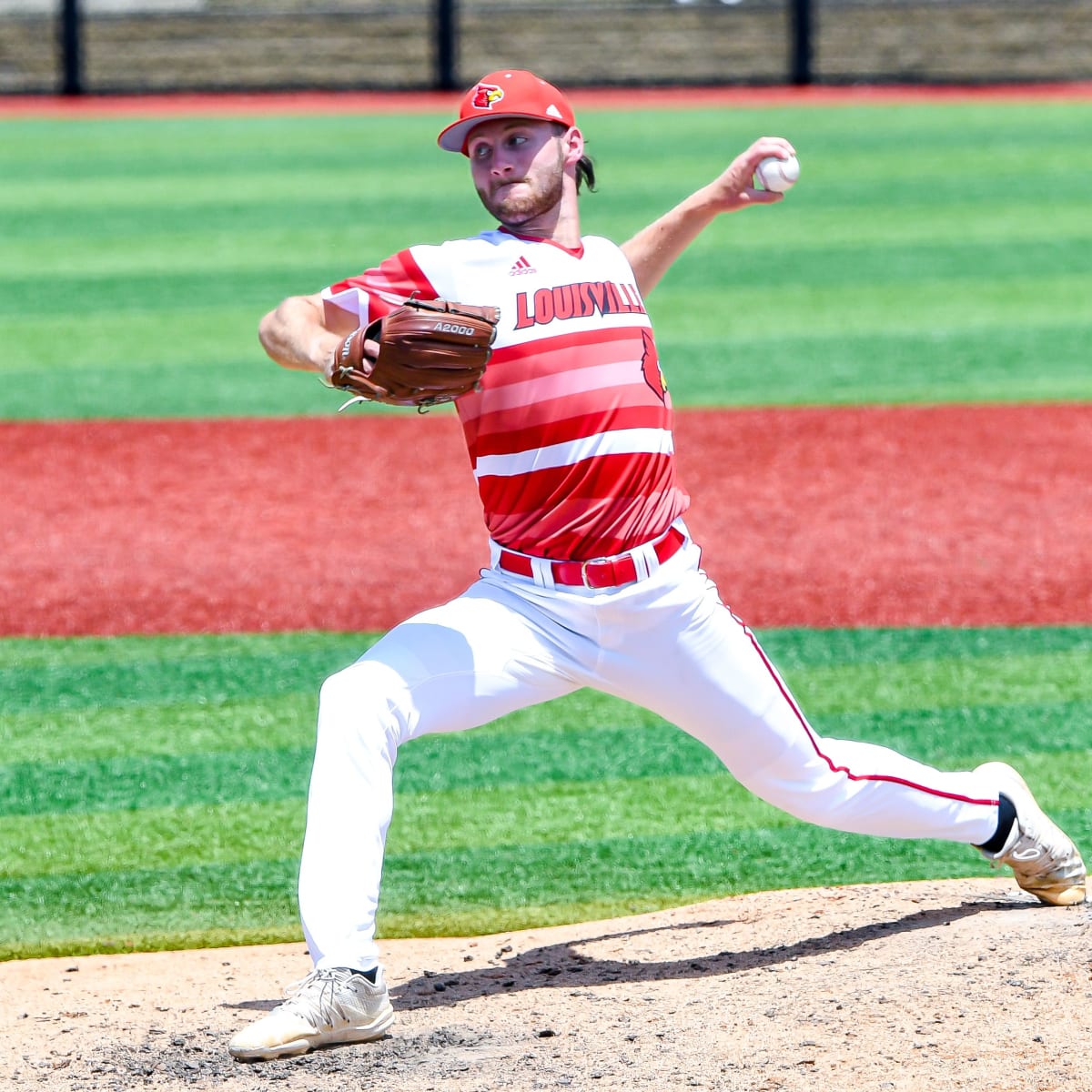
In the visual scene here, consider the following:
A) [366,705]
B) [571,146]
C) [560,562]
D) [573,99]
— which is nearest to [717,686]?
[560,562]

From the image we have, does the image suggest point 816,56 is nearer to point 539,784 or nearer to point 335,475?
point 335,475

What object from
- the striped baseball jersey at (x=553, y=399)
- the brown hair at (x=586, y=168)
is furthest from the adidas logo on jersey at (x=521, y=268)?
the brown hair at (x=586, y=168)

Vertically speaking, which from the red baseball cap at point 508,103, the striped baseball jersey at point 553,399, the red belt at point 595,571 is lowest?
the red belt at point 595,571

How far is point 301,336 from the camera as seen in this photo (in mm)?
3721

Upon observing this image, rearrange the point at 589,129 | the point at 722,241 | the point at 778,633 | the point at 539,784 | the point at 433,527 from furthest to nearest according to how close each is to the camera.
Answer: the point at 589,129
the point at 722,241
the point at 433,527
the point at 778,633
the point at 539,784

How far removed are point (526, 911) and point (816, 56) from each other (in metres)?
17.8

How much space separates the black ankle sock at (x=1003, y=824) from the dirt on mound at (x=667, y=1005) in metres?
0.16

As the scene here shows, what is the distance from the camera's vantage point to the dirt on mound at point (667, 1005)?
3271mm

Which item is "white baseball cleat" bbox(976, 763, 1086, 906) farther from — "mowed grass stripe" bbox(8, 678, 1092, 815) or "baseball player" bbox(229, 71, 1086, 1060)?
"mowed grass stripe" bbox(8, 678, 1092, 815)

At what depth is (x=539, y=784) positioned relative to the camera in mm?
5219

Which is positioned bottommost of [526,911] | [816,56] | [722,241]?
[526,911]

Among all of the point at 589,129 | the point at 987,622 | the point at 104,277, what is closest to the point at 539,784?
the point at 987,622

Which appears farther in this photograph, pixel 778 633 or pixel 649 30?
pixel 649 30

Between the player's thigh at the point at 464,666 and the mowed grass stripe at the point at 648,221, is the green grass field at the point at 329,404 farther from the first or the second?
the player's thigh at the point at 464,666
